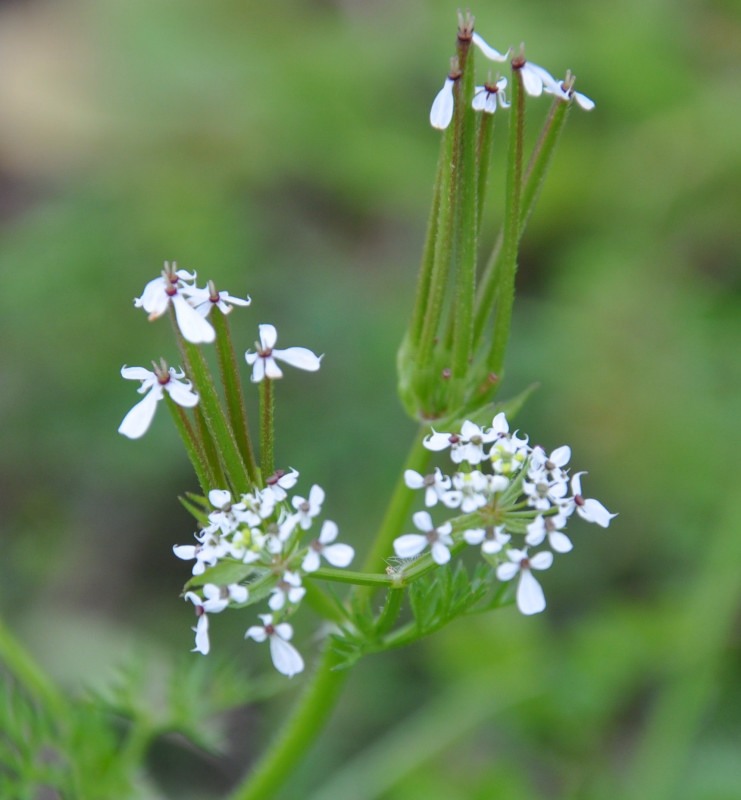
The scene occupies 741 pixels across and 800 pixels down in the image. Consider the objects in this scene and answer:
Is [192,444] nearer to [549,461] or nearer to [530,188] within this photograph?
[549,461]

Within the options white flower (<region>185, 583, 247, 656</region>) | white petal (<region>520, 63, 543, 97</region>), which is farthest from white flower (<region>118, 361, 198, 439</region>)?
white petal (<region>520, 63, 543, 97</region>)

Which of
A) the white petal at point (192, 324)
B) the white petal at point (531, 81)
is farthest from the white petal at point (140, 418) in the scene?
the white petal at point (531, 81)

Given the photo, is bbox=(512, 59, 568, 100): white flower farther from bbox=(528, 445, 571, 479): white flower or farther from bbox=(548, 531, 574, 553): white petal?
bbox=(548, 531, 574, 553): white petal

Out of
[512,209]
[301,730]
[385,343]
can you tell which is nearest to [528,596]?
[512,209]

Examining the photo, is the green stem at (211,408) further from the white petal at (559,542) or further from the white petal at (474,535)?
the white petal at (559,542)

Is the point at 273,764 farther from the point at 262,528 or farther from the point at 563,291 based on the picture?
the point at 563,291

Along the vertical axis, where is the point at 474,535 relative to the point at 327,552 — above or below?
above
